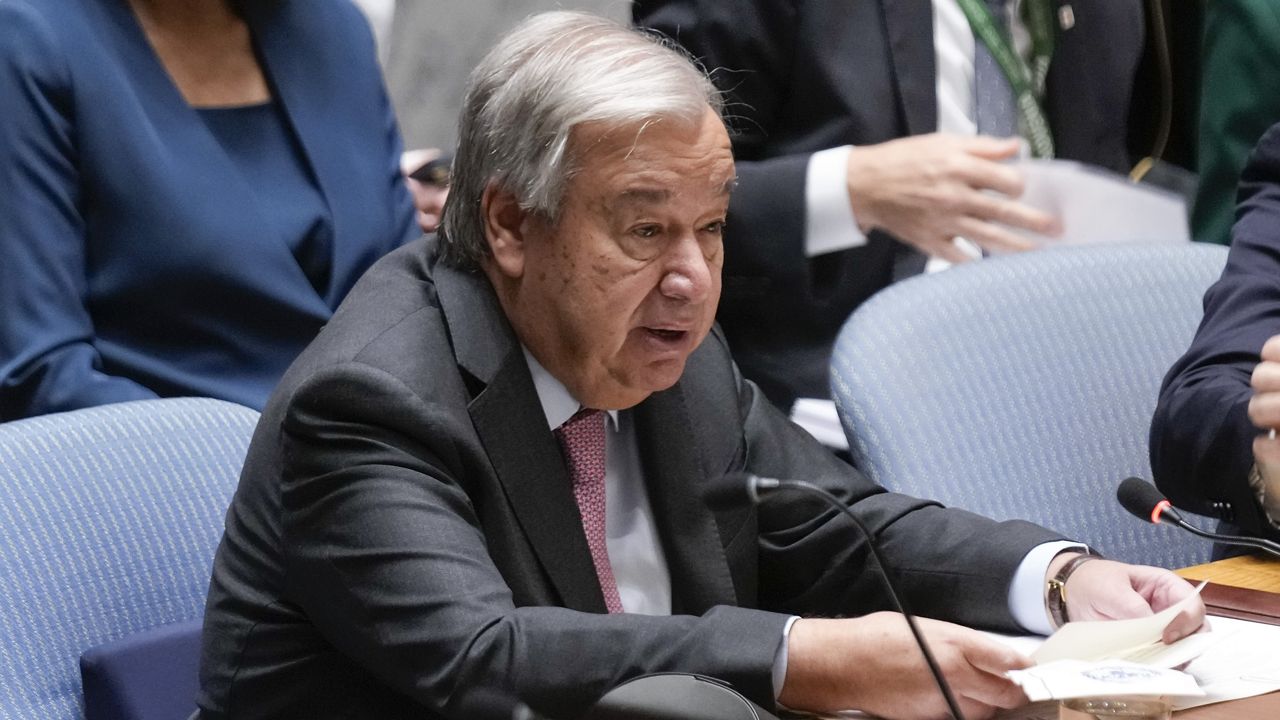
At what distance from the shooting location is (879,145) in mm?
2486

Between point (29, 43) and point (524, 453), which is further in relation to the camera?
point (29, 43)

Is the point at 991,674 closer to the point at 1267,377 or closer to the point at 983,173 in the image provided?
the point at 1267,377

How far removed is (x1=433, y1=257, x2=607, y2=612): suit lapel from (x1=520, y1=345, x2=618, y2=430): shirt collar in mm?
64

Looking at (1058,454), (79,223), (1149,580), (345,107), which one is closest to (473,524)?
(1149,580)

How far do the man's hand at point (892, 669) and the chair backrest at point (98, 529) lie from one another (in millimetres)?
707

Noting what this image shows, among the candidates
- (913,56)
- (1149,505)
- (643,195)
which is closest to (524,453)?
(643,195)

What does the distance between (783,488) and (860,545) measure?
48cm

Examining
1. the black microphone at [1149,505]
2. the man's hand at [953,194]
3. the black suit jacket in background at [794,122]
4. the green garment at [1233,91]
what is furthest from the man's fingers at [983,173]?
the green garment at [1233,91]

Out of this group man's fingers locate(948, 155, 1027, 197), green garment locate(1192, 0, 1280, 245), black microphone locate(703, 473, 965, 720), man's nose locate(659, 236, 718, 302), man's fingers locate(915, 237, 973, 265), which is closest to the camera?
black microphone locate(703, 473, 965, 720)

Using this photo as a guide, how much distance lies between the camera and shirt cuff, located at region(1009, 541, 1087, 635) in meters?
1.77

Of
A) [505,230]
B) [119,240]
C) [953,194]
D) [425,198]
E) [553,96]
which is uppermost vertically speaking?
[553,96]

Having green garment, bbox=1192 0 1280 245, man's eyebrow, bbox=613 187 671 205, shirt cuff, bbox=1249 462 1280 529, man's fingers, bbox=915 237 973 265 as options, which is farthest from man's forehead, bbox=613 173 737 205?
green garment, bbox=1192 0 1280 245

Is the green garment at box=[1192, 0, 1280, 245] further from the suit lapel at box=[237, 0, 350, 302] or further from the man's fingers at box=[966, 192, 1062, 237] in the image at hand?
the suit lapel at box=[237, 0, 350, 302]

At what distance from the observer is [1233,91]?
2.73m
